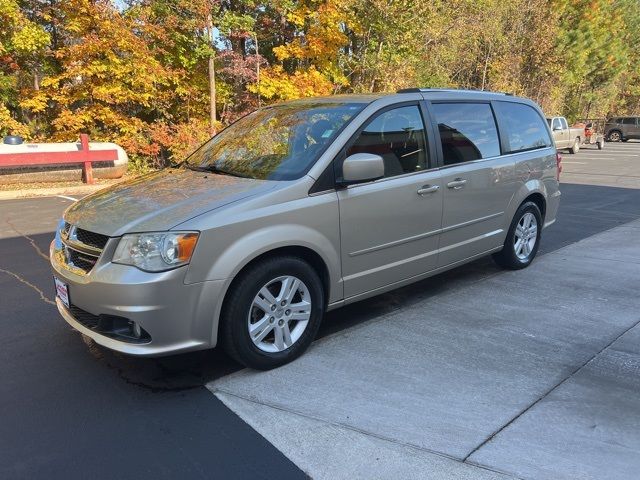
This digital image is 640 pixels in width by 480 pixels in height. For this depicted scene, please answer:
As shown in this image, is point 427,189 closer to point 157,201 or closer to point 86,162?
point 157,201

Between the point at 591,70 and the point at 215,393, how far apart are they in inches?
1663

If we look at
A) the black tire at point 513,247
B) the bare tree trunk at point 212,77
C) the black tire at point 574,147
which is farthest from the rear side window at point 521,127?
the black tire at point 574,147

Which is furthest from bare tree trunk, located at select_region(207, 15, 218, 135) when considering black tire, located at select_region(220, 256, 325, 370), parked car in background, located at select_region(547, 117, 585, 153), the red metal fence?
parked car in background, located at select_region(547, 117, 585, 153)

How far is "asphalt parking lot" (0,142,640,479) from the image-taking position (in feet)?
8.55

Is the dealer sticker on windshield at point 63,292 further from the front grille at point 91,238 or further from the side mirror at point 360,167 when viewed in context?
the side mirror at point 360,167

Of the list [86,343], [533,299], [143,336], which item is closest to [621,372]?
[533,299]

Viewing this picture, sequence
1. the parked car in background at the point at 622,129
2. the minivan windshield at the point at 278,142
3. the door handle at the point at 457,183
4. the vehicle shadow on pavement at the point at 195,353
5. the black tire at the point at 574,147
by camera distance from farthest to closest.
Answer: the parked car in background at the point at 622,129, the black tire at the point at 574,147, the door handle at the point at 457,183, the minivan windshield at the point at 278,142, the vehicle shadow on pavement at the point at 195,353

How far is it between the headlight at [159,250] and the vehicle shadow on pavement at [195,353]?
2.70 ft

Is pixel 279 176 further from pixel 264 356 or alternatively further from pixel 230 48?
pixel 230 48

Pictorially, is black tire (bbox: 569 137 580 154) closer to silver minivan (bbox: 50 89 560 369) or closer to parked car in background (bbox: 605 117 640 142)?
parked car in background (bbox: 605 117 640 142)

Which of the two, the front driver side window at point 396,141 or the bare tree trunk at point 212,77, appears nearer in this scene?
the front driver side window at point 396,141

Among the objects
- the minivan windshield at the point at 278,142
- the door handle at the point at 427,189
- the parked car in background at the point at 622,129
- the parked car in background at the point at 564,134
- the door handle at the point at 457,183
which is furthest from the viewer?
the parked car in background at the point at 622,129

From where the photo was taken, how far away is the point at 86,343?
3885 mm

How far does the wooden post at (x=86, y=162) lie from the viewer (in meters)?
12.6
